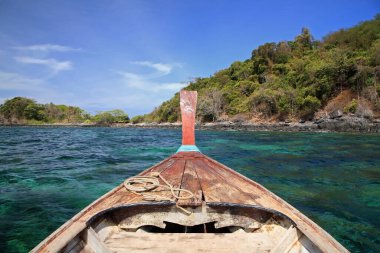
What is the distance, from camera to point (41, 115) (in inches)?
2685

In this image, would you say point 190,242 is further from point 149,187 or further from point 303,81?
point 303,81

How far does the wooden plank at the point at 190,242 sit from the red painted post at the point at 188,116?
397 centimetres

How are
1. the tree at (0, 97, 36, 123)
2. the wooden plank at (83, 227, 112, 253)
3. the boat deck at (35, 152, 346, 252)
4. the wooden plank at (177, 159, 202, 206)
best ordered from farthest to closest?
the tree at (0, 97, 36, 123) → the wooden plank at (177, 159, 202, 206) → the wooden plank at (83, 227, 112, 253) → the boat deck at (35, 152, 346, 252)

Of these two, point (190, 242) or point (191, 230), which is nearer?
point (190, 242)

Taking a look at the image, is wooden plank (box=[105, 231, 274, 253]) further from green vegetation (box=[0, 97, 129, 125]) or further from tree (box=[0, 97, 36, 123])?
tree (box=[0, 97, 36, 123])

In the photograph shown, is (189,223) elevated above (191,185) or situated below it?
below

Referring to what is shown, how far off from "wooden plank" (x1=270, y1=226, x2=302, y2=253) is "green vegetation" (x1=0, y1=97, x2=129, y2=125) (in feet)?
226

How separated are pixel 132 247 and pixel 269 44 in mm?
59364

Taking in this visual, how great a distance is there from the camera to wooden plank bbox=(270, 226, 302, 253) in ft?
7.35

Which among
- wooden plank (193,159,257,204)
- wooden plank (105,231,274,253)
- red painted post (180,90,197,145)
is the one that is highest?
red painted post (180,90,197,145)

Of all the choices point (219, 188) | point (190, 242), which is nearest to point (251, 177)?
point (219, 188)

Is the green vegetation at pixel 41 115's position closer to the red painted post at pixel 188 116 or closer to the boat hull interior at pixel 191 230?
the red painted post at pixel 188 116

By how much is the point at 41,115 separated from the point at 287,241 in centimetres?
7772

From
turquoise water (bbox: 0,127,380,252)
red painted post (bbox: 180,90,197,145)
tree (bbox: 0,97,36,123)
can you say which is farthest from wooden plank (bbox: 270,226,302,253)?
tree (bbox: 0,97,36,123)
